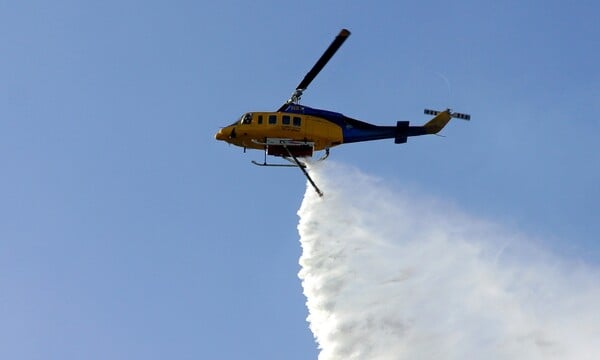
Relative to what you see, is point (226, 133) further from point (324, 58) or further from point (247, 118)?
point (324, 58)

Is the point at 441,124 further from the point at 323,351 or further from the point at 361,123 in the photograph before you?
the point at 323,351

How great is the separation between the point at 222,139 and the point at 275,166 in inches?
98.4

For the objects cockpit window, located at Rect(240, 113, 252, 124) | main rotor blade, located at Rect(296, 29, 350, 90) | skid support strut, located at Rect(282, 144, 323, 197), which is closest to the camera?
main rotor blade, located at Rect(296, 29, 350, 90)

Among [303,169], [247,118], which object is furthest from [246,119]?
[303,169]

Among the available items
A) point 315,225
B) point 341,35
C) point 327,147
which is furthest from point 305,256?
point 341,35

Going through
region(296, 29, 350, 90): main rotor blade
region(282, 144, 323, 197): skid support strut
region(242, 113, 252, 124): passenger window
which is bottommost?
region(282, 144, 323, 197): skid support strut

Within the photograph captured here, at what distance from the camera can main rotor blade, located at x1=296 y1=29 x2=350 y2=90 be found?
243ft

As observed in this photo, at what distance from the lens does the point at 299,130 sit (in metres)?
76.7

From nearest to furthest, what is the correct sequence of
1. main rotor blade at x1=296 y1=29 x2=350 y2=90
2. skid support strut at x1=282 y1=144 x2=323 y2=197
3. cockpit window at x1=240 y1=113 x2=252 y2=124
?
main rotor blade at x1=296 y1=29 x2=350 y2=90 → cockpit window at x1=240 y1=113 x2=252 y2=124 → skid support strut at x1=282 y1=144 x2=323 y2=197

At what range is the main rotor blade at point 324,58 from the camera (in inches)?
2911

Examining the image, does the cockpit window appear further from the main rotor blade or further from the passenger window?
the main rotor blade

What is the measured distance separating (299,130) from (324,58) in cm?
345

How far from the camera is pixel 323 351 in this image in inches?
3157

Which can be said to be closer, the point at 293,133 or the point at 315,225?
the point at 293,133
